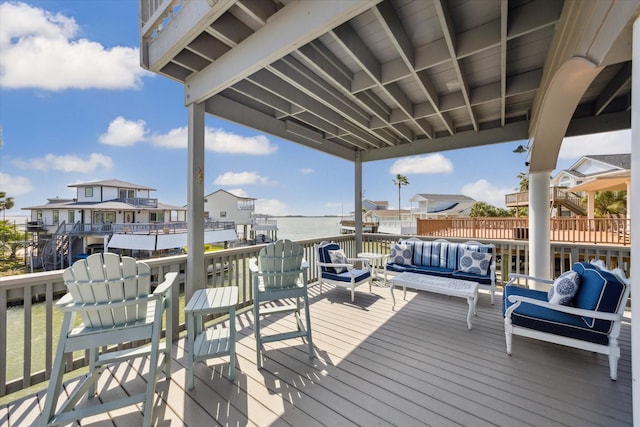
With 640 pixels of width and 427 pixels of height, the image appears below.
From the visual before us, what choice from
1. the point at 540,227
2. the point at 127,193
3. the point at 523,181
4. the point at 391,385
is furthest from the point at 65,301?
the point at 523,181

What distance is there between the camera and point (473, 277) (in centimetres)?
404

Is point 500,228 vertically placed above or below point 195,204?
below

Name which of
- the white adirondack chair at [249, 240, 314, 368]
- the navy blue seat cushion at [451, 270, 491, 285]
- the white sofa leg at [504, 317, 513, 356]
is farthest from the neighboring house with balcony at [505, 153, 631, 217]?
the white adirondack chair at [249, 240, 314, 368]

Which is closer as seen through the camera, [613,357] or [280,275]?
[613,357]

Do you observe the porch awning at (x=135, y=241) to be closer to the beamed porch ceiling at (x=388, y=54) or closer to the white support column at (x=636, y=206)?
the beamed porch ceiling at (x=388, y=54)

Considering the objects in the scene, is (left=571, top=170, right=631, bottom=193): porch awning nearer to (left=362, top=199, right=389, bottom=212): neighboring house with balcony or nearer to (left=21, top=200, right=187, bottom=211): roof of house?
(left=21, top=200, right=187, bottom=211): roof of house

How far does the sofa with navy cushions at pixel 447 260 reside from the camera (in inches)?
161

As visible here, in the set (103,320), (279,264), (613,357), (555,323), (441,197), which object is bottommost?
(613,357)

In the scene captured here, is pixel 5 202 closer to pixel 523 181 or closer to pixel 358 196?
pixel 358 196

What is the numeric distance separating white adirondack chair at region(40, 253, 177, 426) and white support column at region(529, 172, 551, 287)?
17.0 ft

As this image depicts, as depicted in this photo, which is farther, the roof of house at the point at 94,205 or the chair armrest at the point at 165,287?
the roof of house at the point at 94,205

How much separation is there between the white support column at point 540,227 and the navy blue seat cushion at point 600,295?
5.87ft

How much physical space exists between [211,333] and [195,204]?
149 centimetres

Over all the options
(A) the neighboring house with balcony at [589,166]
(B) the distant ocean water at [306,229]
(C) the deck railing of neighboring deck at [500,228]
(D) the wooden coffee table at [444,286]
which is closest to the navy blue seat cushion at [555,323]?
(D) the wooden coffee table at [444,286]
